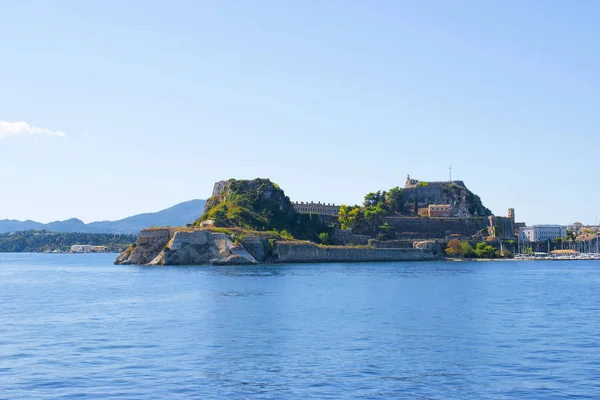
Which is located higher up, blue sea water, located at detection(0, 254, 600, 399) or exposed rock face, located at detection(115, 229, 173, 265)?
exposed rock face, located at detection(115, 229, 173, 265)

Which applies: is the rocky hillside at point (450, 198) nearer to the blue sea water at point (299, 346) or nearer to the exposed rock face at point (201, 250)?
the exposed rock face at point (201, 250)

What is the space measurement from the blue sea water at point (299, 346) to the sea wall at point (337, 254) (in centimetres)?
6230

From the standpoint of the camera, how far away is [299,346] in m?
28.9

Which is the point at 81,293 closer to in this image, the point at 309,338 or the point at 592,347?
the point at 309,338

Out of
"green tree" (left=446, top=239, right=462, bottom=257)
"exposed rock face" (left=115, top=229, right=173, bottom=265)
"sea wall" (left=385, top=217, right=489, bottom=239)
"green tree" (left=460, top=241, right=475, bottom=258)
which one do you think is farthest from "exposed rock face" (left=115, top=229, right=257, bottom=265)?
"sea wall" (left=385, top=217, right=489, bottom=239)

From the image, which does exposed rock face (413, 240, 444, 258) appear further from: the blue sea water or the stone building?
the blue sea water

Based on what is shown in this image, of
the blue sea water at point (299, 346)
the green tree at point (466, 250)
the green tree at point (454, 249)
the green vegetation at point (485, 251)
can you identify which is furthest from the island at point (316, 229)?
the blue sea water at point (299, 346)

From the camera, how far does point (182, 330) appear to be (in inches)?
1321

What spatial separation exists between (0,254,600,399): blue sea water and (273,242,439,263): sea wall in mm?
62295

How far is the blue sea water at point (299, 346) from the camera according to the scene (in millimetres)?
21828

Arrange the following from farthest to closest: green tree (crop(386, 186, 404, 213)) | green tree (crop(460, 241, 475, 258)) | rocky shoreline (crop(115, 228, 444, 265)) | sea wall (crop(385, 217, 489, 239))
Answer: green tree (crop(386, 186, 404, 213)) < sea wall (crop(385, 217, 489, 239)) < green tree (crop(460, 241, 475, 258)) < rocky shoreline (crop(115, 228, 444, 265))

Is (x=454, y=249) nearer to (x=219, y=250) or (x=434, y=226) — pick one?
(x=434, y=226)

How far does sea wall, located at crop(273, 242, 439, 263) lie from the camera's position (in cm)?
11419

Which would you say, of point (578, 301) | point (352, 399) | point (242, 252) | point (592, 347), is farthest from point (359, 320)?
point (242, 252)
